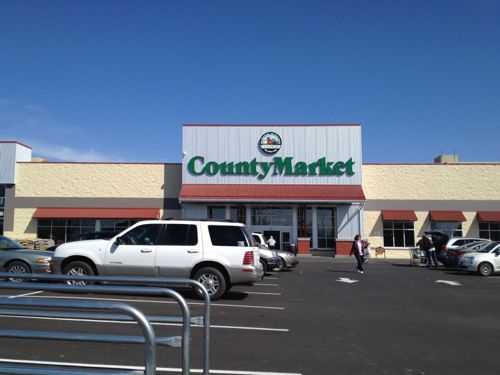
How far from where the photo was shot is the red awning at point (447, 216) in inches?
1294

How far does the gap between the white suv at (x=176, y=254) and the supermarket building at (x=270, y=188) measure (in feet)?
72.2

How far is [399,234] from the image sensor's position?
33.9 m

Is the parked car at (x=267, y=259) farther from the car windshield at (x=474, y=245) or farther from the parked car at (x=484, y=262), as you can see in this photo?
the car windshield at (x=474, y=245)

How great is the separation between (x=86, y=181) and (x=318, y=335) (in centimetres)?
3062

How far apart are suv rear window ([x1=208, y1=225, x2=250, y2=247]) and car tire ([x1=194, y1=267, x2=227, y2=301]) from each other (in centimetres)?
71

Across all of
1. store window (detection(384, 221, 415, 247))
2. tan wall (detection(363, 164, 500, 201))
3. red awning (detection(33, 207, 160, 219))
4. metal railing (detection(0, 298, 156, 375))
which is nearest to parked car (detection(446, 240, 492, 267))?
store window (detection(384, 221, 415, 247))

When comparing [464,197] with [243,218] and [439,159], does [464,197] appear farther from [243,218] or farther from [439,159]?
[243,218]

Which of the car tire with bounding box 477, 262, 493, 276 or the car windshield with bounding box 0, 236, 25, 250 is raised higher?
the car windshield with bounding box 0, 236, 25, 250

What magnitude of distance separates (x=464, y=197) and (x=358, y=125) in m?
9.99

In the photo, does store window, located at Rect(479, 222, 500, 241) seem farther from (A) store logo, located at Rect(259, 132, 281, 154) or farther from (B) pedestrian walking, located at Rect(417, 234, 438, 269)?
(A) store logo, located at Rect(259, 132, 281, 154)

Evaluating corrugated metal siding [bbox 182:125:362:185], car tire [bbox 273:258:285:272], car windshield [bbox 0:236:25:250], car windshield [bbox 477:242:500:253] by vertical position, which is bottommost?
car tire [bbox 273:258:285:272]

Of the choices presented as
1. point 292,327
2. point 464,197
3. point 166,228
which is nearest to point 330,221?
point 464,197

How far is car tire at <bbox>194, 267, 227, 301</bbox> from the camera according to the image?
423 inches

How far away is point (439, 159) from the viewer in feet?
134
